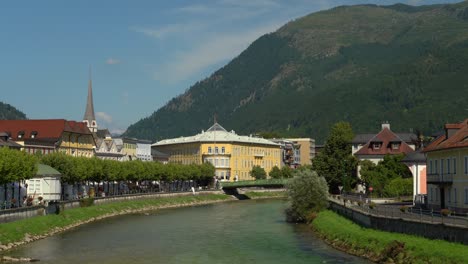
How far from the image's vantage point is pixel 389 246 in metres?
54.3

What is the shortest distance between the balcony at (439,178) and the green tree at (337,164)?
142 ft

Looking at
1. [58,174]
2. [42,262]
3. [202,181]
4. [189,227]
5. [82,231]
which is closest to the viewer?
[42,262]

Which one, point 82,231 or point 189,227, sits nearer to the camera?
point 82,231

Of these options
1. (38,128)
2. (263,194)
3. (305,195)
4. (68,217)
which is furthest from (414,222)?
(263,194)

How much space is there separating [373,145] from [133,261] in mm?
77300

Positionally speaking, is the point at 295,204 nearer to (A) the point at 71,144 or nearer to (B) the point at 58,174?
(B) the point at 58,174

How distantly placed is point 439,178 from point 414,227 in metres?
19.9

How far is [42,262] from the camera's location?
58344mm

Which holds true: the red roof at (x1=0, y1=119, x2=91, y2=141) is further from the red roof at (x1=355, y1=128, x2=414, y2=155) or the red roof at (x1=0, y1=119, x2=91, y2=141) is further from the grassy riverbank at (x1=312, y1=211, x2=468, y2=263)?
the grassy riverbank at (x1=312, y1=211, x2=468, y2=263)

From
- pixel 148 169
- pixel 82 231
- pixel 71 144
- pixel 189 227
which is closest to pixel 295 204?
pixel 189 227

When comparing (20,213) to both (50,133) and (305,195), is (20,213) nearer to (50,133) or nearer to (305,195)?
(305,195)

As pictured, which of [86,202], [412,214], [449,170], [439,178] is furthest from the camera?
[86,202]

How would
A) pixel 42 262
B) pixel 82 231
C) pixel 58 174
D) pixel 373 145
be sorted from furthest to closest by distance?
pixel 373 145, pixel 58 174, pixel 82 231, pixel 42 262

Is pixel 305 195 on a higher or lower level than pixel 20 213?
higher
